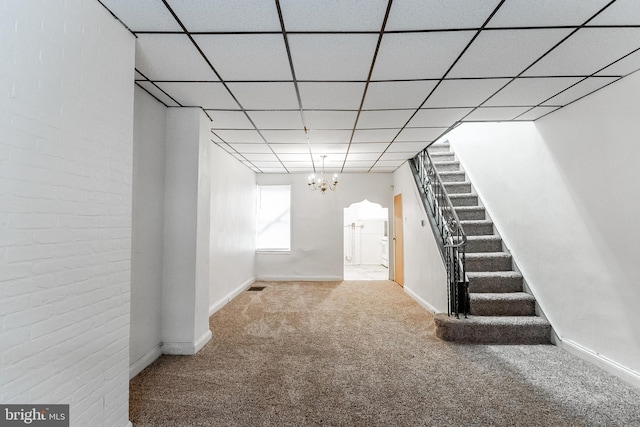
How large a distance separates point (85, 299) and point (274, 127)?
2815 mm

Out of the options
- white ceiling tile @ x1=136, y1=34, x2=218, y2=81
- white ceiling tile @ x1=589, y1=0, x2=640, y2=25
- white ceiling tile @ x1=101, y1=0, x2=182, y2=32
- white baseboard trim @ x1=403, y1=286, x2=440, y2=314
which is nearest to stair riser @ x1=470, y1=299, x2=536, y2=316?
white baseboard trim @ x1=403, y1=286, x2=440, y2=314

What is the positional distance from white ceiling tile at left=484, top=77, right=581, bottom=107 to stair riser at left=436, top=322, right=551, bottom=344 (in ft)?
8.47

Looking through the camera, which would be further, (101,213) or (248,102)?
(248,102)

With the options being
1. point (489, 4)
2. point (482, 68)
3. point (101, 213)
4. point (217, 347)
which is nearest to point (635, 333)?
point (482, 68)

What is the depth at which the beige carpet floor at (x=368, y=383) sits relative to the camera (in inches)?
84.5

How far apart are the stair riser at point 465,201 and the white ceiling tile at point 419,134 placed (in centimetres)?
137

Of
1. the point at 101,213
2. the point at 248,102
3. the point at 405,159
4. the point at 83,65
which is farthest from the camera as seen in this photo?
the point at 405,159

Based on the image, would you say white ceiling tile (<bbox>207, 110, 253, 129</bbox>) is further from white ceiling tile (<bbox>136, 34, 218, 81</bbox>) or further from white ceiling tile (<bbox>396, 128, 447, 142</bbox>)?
white ceiling tile (<bbox>396, 128, 447, 142</bbox>)

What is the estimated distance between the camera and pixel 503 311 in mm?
3768

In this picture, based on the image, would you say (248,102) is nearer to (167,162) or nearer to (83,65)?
(167,162)

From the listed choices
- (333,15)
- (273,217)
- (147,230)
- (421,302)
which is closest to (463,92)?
(333,15)

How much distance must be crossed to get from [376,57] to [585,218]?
107 inches

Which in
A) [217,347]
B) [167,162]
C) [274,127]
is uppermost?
[274,127]

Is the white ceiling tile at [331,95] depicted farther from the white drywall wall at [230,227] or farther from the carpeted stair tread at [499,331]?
the carpeted stair tread at [499,331]
